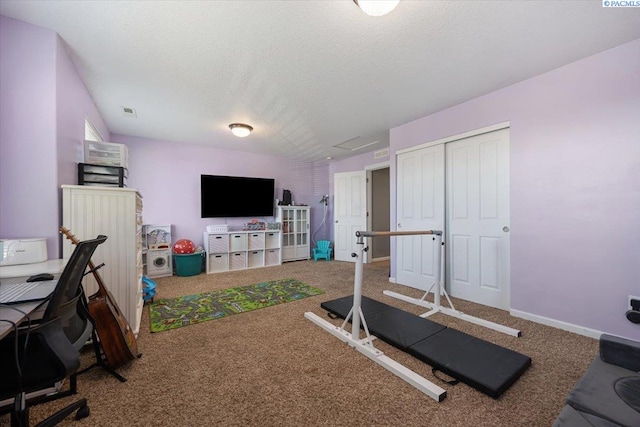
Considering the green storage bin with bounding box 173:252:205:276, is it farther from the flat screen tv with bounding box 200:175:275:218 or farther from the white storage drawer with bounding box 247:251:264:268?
the white storage drawer with bounding box 247:251:264:268

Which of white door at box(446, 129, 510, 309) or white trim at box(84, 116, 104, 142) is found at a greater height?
white trim at box(84, 116, 104, 142)

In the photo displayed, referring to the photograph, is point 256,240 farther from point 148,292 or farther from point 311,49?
point 311,49

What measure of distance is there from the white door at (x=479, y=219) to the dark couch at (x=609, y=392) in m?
1.63

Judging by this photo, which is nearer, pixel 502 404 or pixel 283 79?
pixel 502 404

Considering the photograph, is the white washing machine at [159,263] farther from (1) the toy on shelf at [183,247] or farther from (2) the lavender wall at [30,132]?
(2) the lavender wall at [30,132]

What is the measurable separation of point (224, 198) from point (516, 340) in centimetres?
494

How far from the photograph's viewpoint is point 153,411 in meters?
1.40

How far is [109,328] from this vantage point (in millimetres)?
1735

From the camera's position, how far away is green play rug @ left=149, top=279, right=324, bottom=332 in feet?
8.55

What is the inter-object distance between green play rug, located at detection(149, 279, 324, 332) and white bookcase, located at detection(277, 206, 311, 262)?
187cm

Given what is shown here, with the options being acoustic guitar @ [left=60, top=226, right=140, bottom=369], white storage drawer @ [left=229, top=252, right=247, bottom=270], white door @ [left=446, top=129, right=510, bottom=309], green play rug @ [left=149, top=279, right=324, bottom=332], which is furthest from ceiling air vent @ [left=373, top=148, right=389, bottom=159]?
acoustic guitar @ [left=60, top=226, right=140, bottom=369]

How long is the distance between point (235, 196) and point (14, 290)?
4153 mm

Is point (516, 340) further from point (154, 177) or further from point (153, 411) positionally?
point (154, 177)

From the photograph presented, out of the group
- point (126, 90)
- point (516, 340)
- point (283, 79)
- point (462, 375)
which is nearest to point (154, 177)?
point (126, 90)
